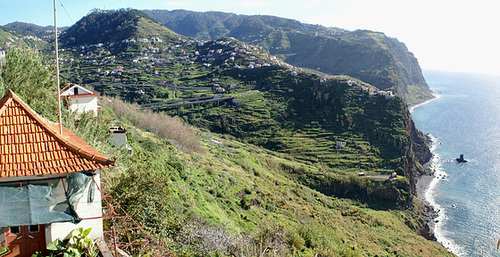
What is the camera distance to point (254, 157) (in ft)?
173

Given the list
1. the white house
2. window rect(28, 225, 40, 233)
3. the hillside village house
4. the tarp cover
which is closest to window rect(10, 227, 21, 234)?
the hillside village house

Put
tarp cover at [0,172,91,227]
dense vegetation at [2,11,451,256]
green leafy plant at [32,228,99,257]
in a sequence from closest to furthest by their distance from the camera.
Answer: tarp cover at [0,172,91,227], green leafy plant at [32,228,99,257], dense vegetation at [2,11,451,256]

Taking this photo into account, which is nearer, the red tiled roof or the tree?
the red tiled roof

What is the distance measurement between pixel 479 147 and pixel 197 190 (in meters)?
96.8

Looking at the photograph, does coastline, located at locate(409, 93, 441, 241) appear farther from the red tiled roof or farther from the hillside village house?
the red tiled roof

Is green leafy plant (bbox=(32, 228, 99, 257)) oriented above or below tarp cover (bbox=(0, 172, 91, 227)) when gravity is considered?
below

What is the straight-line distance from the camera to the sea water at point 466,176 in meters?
49.7

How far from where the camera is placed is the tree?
1352cm

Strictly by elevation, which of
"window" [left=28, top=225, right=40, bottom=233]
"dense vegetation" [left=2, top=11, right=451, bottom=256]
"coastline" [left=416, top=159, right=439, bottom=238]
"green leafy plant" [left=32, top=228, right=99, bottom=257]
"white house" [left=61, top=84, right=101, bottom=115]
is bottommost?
"coastline" [left=416, top=159, right=439, bottom=238]

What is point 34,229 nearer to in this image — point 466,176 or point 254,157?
point 254,157

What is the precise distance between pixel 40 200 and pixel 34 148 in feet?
3.63

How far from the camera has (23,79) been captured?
1415 cm

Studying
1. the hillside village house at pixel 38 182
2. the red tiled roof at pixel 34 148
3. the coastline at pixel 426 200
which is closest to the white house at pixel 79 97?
the red tiled roof at pixel 34 148

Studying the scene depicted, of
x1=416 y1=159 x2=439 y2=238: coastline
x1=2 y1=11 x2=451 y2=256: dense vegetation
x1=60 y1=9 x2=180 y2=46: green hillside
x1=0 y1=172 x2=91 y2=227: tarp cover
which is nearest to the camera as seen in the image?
x1=0 y1=172 x2=91 y2=227: tarp cover
